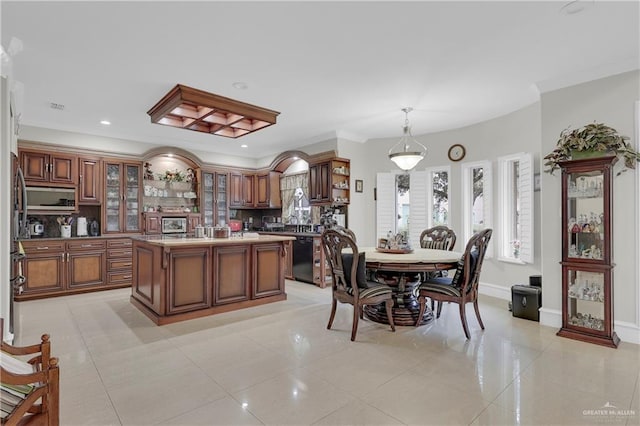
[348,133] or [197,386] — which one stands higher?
[348,133]

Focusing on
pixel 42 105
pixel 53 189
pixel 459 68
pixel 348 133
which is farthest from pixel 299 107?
pixel 53 189

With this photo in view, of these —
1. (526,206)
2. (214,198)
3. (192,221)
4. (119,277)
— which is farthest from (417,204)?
(119,277)

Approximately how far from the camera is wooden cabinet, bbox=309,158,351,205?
5887mm

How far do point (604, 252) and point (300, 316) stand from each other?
3.24 metres

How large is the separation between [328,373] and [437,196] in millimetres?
4170

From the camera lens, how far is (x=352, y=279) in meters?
3.31

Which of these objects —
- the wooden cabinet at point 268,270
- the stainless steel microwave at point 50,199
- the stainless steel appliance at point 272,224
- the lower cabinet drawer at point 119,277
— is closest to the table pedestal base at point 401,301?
the wooden cabinet at point 268,270

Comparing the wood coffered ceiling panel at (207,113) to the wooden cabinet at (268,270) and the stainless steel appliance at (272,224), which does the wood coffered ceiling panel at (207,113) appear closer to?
the wooden cabinet at (268,270)

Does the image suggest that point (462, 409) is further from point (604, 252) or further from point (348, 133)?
point (348, 133)

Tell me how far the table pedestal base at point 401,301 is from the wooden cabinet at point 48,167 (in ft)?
17.0

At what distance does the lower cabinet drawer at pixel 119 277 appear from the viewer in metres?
5.55

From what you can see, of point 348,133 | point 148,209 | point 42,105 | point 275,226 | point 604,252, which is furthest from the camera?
point 275,226

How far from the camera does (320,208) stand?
21.2ft

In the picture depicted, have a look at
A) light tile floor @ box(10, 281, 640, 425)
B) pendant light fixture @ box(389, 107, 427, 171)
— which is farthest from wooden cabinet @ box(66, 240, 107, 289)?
pendant light fixture @ box(389, 107, 427, 171)
